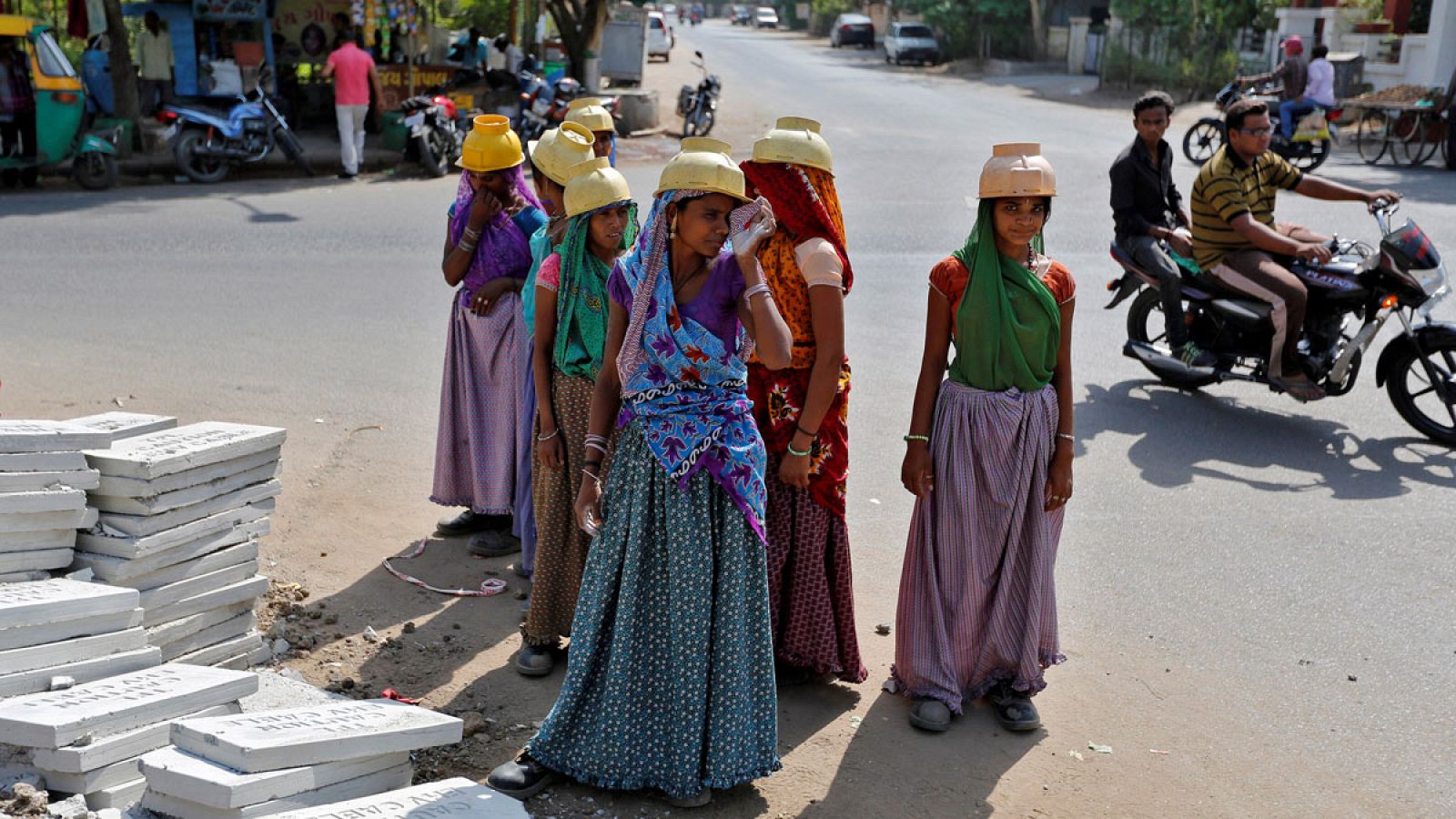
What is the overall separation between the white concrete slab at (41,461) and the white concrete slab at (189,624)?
1.70 ft

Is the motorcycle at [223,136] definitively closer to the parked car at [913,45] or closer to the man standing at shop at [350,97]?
the man standing at shop at [350,97]

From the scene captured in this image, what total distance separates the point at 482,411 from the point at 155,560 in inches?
66.1

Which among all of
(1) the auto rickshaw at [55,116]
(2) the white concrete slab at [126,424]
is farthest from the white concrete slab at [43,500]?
(1) the auto rickshaw at [55,116]

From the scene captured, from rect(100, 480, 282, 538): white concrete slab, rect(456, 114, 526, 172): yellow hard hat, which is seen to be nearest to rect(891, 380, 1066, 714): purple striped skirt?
rect(456, 114, 526, 172): yellow hard hat

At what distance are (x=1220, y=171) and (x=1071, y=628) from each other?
3102 millimetres

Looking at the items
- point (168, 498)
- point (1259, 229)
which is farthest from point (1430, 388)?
point (168, 498)

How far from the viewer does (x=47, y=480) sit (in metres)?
3.64

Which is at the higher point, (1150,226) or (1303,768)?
(1150,226)

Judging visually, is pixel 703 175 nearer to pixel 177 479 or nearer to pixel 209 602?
pixel 177 479

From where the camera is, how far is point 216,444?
389 centimetres

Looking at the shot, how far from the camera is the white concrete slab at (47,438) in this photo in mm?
3643

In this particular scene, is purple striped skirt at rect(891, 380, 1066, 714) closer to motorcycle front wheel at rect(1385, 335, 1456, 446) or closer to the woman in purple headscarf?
the woman in purple headscarf

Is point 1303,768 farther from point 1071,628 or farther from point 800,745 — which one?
point 800,745

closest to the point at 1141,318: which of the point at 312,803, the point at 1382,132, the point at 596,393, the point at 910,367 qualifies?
the point at 910,367
